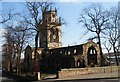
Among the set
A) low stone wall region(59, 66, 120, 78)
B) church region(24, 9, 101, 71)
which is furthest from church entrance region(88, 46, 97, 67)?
low stone wall region(59, 66, 120, 78)

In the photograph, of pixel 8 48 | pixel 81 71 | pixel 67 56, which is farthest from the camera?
pixel 67 56

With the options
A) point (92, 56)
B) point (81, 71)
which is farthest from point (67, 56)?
point (81, 71)

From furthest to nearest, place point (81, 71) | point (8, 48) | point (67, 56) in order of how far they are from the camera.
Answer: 1. point (67, 56)
2. point (8, 48)
3. point (81, 71)

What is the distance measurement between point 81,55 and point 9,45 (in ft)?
56.1

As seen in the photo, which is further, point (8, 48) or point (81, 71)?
point (8, 48)

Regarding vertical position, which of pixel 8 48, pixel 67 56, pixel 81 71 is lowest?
pixel 81 71

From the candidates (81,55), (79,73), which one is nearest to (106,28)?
(81,55)

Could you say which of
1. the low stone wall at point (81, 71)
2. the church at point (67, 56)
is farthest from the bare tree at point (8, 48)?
the low stone wall at point (81, 71)

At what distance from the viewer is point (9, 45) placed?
2259 inches

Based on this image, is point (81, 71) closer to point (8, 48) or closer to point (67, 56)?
point (67, 56)

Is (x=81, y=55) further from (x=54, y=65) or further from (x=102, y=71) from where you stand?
(x=102, y=71)

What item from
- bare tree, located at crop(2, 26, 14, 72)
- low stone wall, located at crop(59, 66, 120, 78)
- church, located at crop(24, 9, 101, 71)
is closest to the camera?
low stone wall, located at crop(59, 66, 120, 78)

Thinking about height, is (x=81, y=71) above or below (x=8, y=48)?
below

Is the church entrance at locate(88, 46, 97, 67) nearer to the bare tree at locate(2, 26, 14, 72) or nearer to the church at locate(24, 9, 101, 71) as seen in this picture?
the church at locate(24, 9, 101, 71)
